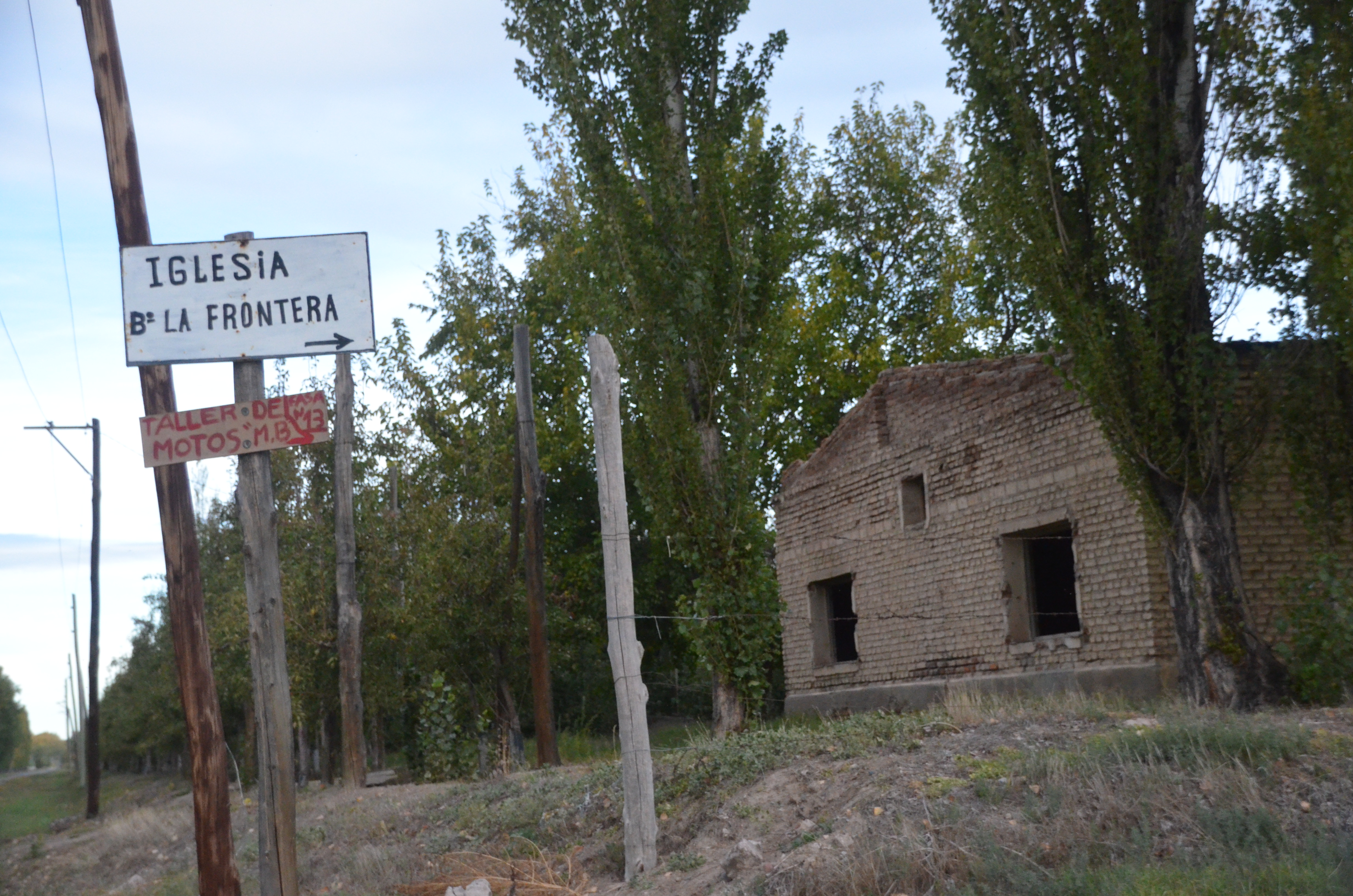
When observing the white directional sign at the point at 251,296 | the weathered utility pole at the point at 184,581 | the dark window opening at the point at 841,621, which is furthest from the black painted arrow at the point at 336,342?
the dark window opening at the point at 841,621

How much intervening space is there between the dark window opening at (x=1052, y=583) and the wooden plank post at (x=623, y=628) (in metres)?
7.24

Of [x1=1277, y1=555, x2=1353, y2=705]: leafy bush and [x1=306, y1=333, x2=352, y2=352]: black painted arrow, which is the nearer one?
[x1=306, y1=333, x2=352, y2=352]: black painted arrow

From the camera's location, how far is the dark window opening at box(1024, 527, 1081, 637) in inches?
547

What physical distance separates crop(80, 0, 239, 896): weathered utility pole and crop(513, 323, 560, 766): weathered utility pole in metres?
8.46

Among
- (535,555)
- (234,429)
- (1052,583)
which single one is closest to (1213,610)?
(1052,583)

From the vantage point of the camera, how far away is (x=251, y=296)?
564cm

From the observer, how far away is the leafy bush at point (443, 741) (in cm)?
1714

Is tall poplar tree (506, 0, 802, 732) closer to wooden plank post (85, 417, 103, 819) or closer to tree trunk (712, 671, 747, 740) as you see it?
tree trunk (712, 671, 747, 740)

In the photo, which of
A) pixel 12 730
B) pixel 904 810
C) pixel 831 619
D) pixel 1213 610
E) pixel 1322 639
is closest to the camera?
pixel 904 810

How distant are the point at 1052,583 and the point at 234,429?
12.5 metres

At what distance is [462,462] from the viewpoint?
23375 millimetres

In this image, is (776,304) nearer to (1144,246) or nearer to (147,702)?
(1144,246)

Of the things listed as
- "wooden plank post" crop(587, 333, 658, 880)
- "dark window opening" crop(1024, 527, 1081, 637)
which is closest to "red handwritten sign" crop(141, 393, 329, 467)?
"wooden plank post" crop(587, 333, 658, 880)

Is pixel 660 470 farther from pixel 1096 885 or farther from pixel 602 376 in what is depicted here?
pixel 1096 885
